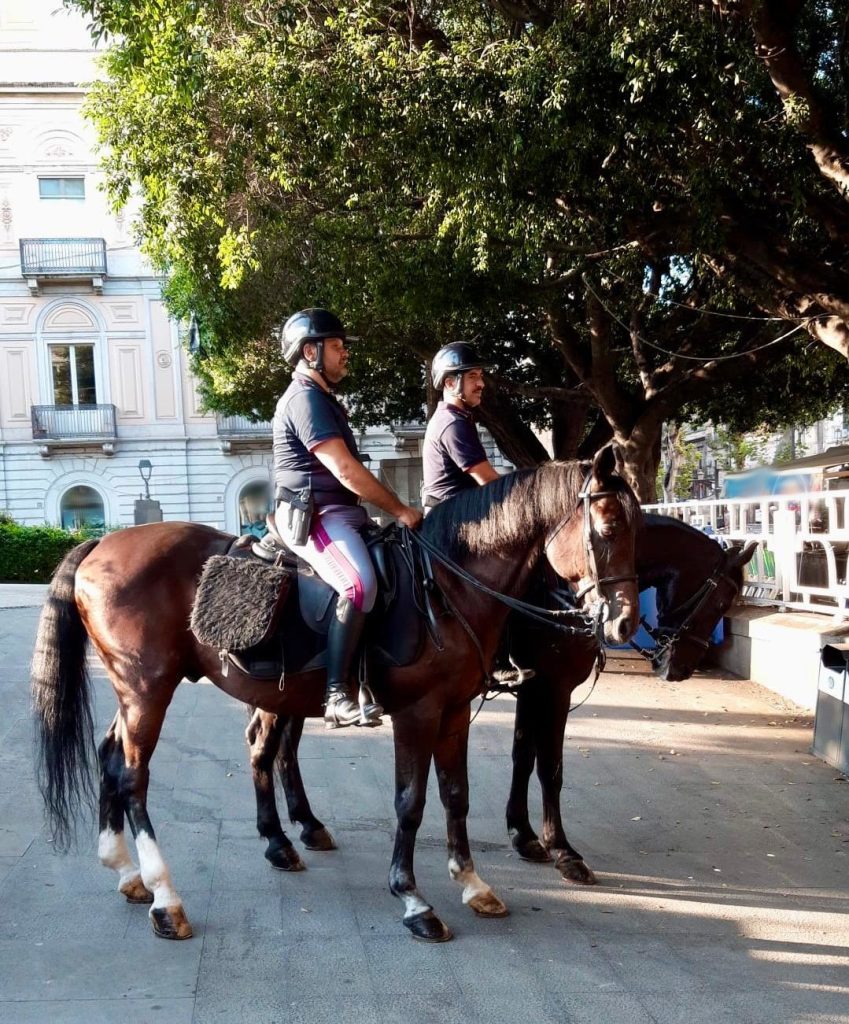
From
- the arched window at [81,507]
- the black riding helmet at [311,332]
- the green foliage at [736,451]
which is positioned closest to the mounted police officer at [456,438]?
the black riding helmet at [311,332]

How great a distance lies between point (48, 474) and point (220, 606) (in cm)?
3450

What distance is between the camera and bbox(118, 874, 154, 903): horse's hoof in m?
4.61

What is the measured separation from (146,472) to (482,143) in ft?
98.6

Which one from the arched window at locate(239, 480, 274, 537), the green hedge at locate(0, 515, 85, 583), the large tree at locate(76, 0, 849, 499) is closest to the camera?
the large tree at locate(76, 0, 849, 499)

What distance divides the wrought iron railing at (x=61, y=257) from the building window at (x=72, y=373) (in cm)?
279

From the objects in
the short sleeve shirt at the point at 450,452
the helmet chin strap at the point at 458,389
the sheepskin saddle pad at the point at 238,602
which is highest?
the helmet chin strap at the point at 458,389

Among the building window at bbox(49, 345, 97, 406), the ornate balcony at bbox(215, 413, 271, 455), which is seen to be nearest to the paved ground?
the ornate balcony at bbox(215, 413, 271, 455)

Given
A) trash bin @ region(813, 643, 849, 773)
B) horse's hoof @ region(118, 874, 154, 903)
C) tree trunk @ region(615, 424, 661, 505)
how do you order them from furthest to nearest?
tree trunk @ region(615, 424, 661, 505) → trash bin @ region(813, 643, 849, 773) → horse's hoof @ region(118, 874, 154, 903)

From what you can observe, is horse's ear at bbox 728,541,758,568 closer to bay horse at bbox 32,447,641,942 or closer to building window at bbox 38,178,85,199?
bay horse at bbox 32,447,641,942

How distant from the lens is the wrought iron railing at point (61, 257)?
3503cm

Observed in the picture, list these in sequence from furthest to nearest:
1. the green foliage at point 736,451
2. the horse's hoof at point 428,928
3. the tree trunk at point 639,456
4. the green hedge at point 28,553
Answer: the green foliage at point 736,451 → the green hedge at point 28,553 → the tree trunk at point 639,456 → the horse's hoof at point 428,928

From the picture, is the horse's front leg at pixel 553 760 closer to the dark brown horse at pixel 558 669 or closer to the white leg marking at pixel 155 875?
the dark brown horse at pixel 558 669

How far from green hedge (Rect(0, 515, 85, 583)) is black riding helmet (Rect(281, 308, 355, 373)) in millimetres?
22690

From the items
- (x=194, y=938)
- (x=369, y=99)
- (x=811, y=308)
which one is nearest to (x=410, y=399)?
(x=811, y=308)
